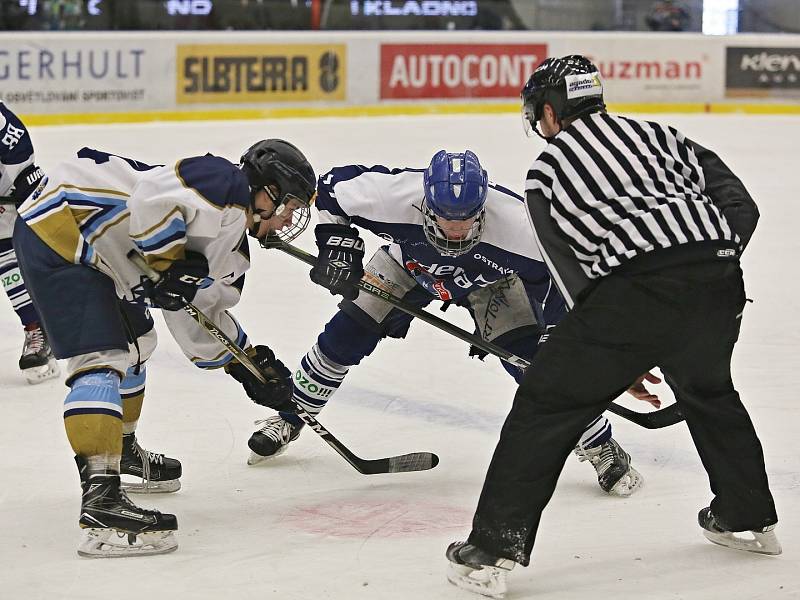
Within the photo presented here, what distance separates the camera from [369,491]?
308cm

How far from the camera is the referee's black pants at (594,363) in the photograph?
2318 millimetres

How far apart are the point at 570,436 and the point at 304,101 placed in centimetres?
832

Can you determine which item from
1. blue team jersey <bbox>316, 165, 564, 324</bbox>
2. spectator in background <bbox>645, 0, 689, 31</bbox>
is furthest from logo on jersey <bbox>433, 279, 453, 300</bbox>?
spectator in background <bbox>645, 0, 689, 31</bbox>

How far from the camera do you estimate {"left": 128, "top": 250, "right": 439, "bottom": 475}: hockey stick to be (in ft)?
9.47

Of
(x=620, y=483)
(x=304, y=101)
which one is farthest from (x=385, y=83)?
(x=620, y=483)

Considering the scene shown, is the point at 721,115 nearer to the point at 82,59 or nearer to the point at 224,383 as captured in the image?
the point at 82,59

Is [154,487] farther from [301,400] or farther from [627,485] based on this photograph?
[627,485]

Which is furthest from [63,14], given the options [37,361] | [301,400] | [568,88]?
[568,88]

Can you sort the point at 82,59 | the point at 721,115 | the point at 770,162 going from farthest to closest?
the point at 721,115, the point at 82,59, the point at 770,162

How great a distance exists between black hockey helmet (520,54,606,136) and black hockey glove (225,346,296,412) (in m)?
0.96

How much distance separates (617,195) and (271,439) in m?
1.33

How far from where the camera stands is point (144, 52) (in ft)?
31.9

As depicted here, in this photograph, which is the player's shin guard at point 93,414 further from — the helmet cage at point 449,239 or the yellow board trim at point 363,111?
the yellow board trim at point 363,111

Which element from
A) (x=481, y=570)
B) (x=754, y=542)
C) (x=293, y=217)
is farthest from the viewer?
(x=293, y=217)
